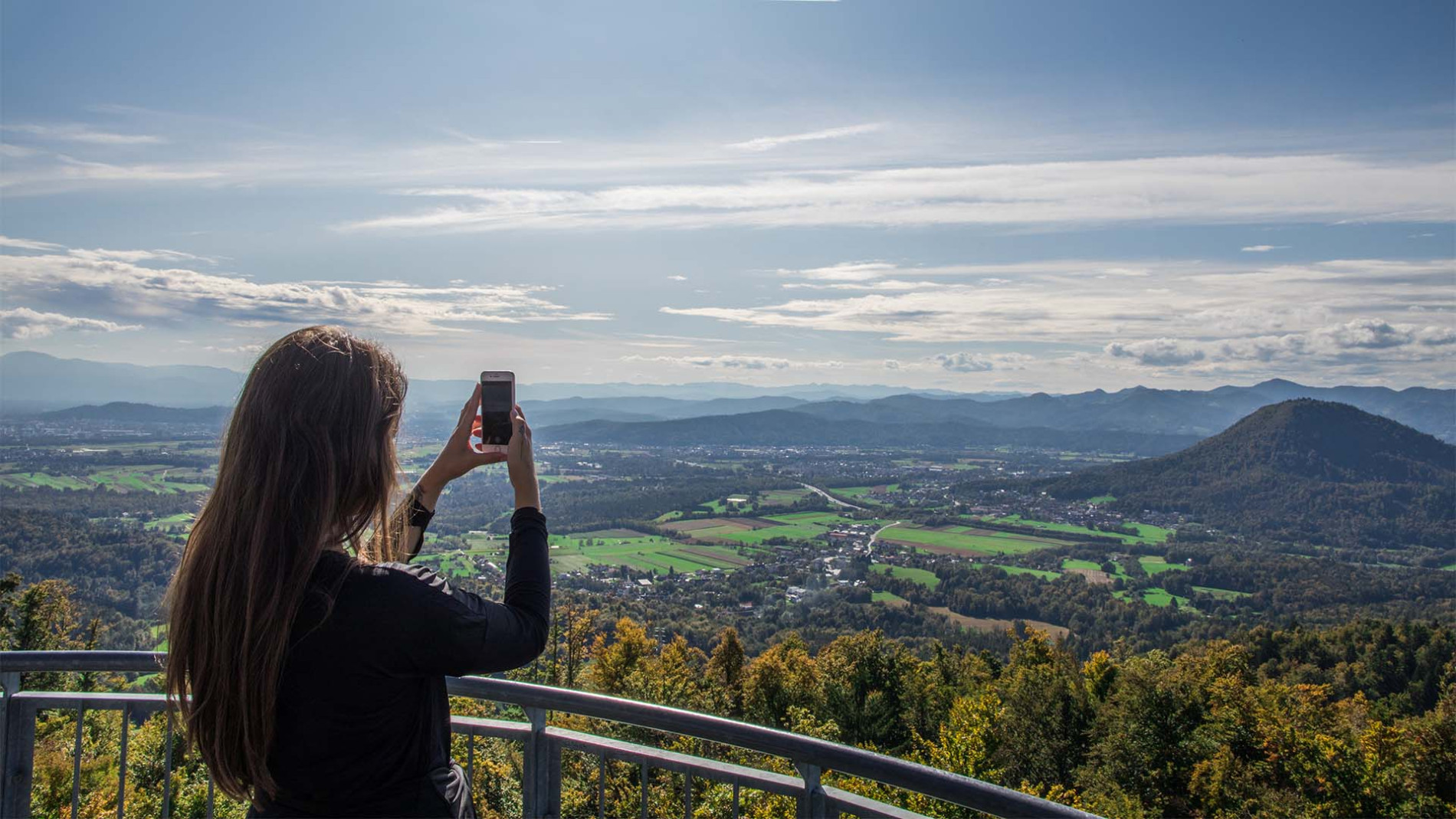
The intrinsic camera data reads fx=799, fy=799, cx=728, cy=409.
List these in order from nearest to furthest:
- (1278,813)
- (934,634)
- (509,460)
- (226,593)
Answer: (226,593) → (509,460) → (1278,813) → (934,634)

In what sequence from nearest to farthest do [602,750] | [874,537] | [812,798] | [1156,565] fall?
[812,798]
[602,750]
[1156,565]
[874,537]

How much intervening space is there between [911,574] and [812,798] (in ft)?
210

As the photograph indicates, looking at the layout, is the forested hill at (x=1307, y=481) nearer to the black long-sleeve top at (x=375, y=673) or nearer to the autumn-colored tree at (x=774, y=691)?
the autumn-colored tree at (x=774, y=691)

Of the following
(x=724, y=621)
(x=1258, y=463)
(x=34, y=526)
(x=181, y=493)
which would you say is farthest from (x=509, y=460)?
(x=1258, y=463)

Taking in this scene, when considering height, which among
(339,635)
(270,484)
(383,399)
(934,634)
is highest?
(383,399)

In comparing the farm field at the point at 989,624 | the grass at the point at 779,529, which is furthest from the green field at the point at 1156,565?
the grass at the point at 779,529

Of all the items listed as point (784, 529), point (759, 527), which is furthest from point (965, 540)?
point (759, 527)

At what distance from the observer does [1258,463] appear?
129750 mm

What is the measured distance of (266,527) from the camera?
1.43 meters

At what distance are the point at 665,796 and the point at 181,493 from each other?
54.0 metres

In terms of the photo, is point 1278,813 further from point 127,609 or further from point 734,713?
point 127,609

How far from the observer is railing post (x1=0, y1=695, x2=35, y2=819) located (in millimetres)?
2908

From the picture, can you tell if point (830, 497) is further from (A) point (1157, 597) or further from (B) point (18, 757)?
(B) point (18, 757)

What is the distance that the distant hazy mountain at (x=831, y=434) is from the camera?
142875mm
